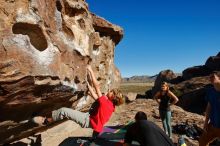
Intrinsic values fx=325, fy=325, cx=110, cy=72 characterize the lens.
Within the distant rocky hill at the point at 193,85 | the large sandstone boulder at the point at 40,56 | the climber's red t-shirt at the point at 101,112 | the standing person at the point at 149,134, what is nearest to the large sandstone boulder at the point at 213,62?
the distant rocky hill at the point at 193,85

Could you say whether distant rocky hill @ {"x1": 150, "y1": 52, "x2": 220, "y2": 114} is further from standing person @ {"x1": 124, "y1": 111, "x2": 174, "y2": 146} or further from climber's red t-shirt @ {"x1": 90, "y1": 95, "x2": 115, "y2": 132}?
standing person @ {"x1": 124, "y1": 111, "x2": 174, "y2": 146}

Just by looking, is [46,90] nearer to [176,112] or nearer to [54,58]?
[54,58]

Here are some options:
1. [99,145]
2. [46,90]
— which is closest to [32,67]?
[46,90]

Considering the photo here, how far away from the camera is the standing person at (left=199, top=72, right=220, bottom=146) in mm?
7914

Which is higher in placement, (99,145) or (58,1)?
(58,1)

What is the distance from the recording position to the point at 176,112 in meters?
20.6

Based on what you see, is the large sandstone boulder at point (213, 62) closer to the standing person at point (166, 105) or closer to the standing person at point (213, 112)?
the standing person at point (166, 105)

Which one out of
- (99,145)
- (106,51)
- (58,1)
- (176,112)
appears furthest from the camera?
(176,112)

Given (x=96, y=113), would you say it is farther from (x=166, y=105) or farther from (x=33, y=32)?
(x=166, y=105)

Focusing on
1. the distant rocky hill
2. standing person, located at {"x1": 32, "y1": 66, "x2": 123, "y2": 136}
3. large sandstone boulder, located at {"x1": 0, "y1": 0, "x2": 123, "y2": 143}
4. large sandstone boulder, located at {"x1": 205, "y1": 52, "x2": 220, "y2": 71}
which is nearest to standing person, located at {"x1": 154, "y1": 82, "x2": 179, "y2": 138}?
large sandstone boulder, located at {"x1": 0, "y1": 0, "x2": 123, "y2": 143}

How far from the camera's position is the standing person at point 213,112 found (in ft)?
26.0

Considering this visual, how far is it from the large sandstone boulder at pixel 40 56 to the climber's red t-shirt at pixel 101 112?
1072 mm

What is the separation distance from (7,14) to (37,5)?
796mm

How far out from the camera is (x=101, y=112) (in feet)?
26.8
